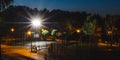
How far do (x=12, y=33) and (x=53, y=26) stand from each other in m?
31.8

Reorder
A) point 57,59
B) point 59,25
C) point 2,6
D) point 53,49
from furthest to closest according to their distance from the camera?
1. point 59,25
2. point 53,49
3. point 57,59
4. point 2,6

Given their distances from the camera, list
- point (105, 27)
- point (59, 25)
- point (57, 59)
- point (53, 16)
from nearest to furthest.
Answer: point (57, 59) → point (105, 27) → point (59, 25) → point (53, 16)

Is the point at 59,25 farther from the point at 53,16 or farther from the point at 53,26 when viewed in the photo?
the point at 53,16

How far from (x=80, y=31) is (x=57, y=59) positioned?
60127 mm

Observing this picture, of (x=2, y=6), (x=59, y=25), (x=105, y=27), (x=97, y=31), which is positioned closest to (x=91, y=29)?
(x=97, y=31)

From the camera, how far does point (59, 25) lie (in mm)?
110188

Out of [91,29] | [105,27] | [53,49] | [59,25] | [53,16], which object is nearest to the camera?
[53,49]

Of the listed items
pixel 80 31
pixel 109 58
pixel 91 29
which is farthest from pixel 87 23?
pixel 109 58

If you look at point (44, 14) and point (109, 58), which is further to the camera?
point (44, 14)

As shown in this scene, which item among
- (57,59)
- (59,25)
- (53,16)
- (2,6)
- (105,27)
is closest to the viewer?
(2,6)

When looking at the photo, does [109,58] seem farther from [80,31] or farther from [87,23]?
[80,31]

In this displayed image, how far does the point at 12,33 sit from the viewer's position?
82625 millimetres

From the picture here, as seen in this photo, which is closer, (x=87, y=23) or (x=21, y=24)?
(x=87, y=23)

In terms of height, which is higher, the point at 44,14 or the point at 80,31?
the point at 44,14
